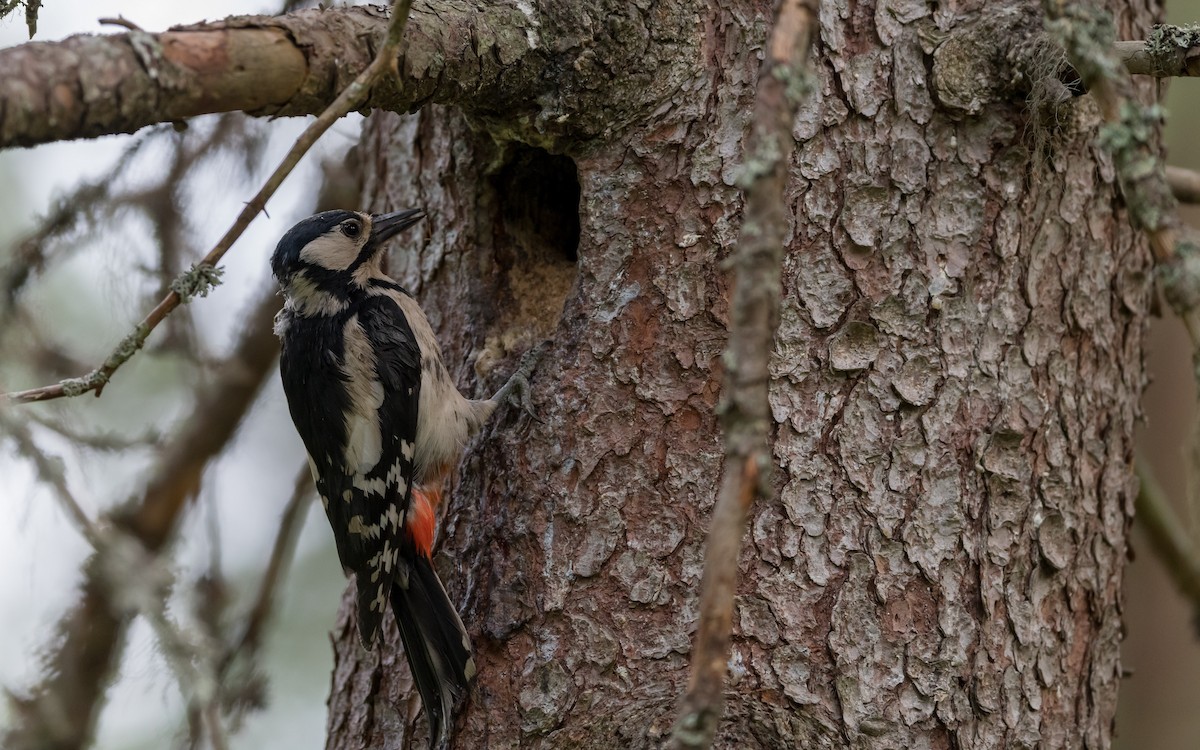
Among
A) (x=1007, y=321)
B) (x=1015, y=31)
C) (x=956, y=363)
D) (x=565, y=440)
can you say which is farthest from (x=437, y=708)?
(x=1015, y=31)

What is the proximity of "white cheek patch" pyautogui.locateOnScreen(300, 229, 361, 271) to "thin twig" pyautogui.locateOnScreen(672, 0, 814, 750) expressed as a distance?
2.56 m

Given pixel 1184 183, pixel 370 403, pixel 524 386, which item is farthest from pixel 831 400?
pixel 370 403

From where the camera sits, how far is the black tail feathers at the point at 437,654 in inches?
106

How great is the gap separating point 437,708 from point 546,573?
17.3 inches

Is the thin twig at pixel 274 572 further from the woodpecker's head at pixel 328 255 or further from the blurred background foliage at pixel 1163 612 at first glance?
the blurred background foliage at pixel 1163 612

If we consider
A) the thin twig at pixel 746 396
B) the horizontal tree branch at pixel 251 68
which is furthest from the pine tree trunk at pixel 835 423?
the thin twig at pixel 746 396

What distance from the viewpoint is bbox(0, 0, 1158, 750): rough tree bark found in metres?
2.51

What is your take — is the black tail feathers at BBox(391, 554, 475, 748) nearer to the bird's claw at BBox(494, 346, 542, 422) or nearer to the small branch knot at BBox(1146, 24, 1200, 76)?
the bird's claw at BBox(494, 346, 542, 422)

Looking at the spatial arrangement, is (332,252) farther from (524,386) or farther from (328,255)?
(524,386)

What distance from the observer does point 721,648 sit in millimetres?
1273

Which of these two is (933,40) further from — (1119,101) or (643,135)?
(1119,101)

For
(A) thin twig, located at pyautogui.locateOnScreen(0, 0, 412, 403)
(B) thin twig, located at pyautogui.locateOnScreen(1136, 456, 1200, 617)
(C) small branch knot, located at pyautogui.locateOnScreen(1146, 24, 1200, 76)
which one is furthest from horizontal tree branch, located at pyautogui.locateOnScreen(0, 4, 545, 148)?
(B) thin twig, located at pyautogui.locateOnScreen(1136, 456, 1200, 617)

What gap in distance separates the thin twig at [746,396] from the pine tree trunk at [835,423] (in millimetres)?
1256

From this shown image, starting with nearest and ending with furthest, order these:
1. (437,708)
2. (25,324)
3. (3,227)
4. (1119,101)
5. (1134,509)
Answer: (1119,101), (437,708), (1134,509), (25,324), (3,227)
